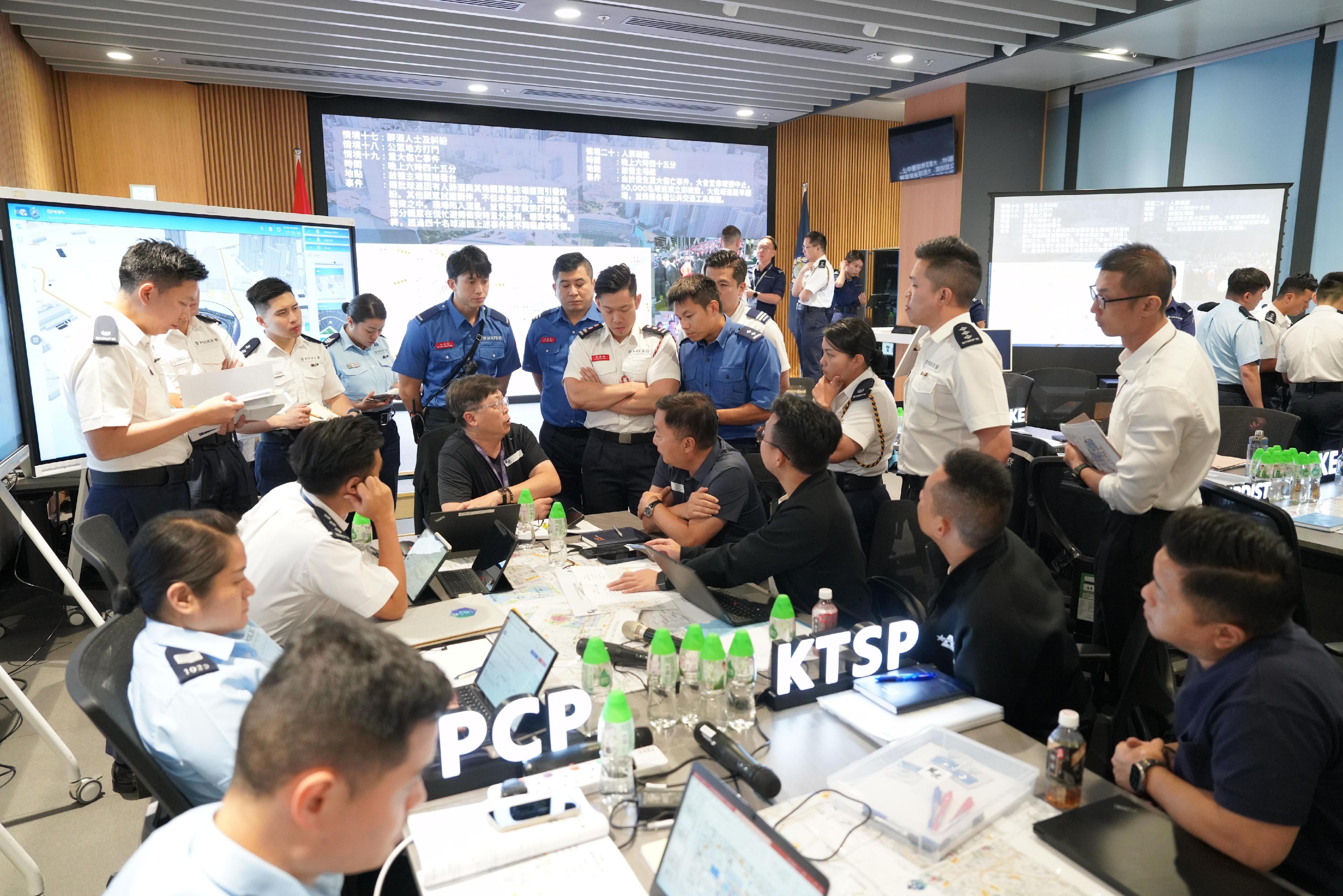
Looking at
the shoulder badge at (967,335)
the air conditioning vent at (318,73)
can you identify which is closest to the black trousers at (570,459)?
the shoulder badge at (967,335)

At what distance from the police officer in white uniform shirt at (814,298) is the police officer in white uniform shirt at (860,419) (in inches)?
219

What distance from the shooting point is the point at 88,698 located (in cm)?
132

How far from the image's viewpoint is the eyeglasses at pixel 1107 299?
2.77 m

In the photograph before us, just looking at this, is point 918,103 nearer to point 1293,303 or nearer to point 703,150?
point 703,150

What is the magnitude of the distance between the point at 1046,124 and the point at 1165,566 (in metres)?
9.30

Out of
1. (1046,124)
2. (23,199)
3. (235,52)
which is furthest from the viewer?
(1046,124)

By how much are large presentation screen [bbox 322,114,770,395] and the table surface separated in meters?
7.86

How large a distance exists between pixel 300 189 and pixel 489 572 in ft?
23.0

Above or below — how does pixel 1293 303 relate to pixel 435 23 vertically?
below

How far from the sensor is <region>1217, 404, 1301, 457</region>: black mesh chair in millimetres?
4238

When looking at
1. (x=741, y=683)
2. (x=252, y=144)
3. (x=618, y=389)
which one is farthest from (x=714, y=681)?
(x=252, y=144)

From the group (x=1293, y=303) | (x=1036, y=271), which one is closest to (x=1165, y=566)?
(x=1293, y=303)

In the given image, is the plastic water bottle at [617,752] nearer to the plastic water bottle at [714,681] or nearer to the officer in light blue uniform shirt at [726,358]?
the plastic water bottle at [714,681]

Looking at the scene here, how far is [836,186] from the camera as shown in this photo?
11414 millimetres
